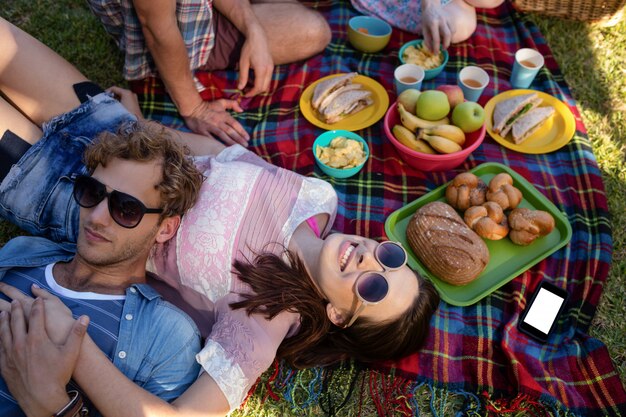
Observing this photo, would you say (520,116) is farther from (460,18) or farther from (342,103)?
(342,103)

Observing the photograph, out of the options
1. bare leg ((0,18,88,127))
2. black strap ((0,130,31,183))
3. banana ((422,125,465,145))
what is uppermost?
bare leg ((0,18,88,127))

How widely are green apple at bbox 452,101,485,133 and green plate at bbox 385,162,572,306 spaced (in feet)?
0.99

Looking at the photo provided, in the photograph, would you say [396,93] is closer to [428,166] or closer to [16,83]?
[428,166]

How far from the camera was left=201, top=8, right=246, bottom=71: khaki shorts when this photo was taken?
376cm

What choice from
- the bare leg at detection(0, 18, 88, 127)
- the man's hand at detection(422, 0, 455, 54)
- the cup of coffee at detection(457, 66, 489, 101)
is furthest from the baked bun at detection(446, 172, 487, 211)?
the bare leg at detection(0, 18, 88, 127)

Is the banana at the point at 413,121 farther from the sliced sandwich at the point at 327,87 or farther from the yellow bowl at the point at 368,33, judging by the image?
the yellow bowl at the point at 368,33

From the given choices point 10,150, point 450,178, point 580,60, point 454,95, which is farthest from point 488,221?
point 10,150

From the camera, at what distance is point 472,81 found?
147 inches

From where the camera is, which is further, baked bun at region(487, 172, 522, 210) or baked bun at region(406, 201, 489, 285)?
baked bun at region(487, 172, 522, 210)

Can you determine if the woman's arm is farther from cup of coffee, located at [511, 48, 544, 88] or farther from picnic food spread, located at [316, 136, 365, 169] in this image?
cup of coffee, located at [511, 48, 544, 88]

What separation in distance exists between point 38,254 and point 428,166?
245 cm

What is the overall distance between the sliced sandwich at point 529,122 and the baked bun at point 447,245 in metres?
0.98

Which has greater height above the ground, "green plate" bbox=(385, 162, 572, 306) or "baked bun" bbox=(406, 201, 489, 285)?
"baked bun" bbox=(406, 201, 489, 285)

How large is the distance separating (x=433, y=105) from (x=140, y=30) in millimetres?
2069
